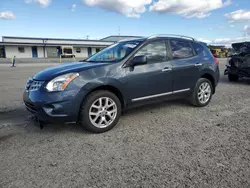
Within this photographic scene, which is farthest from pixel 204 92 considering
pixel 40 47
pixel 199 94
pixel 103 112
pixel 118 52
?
pixel 40 47

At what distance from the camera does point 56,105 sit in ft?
10.6

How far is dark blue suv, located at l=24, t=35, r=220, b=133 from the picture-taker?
329 centimetres

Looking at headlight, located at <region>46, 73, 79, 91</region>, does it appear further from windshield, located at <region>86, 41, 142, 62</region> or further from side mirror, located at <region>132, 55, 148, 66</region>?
side mirror, located at <region>132, 55, 148, 66</region>

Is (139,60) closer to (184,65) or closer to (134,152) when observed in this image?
(184,65)

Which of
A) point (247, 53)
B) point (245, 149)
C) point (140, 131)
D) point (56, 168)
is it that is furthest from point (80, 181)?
point (247, 53)

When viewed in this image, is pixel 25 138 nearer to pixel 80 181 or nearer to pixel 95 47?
pixel 80 181

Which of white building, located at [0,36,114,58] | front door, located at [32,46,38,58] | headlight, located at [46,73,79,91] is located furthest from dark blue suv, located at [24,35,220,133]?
front door, located at [32,46,38,58]

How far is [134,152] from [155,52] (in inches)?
88.1

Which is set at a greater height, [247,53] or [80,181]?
[247,53]

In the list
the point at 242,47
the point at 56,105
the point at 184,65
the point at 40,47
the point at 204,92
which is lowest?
the point at 204,92

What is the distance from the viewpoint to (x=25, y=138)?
135 inches

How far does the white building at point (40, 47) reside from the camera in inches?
1633

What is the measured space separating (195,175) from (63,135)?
7.38ft

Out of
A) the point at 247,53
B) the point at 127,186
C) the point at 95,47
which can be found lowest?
the point at 127,186
